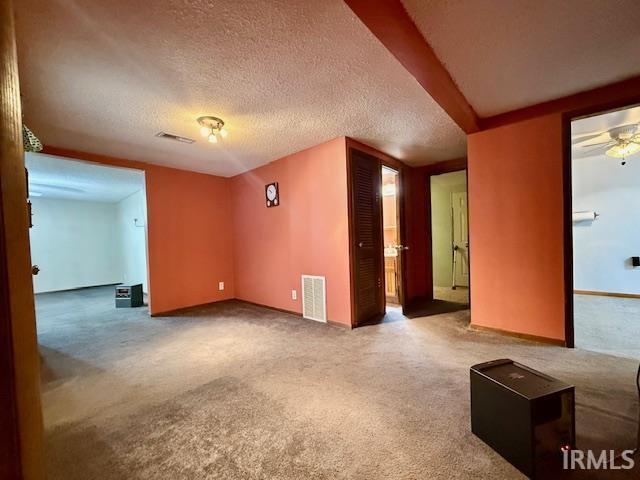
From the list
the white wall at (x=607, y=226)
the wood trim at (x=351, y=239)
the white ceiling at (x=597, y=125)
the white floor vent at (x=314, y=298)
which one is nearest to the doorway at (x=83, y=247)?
the white floor vent at (x=314, y=298)

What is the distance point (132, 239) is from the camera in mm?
6316

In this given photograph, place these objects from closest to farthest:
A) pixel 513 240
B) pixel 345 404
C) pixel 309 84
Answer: pixel 345 404 → pixel 309 84 → pixel 513 240

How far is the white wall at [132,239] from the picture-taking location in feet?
18.9

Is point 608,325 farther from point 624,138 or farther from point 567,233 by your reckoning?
point 624,138

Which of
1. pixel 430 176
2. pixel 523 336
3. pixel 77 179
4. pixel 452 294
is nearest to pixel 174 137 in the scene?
pixel 77 179

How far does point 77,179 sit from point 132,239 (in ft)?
6.63

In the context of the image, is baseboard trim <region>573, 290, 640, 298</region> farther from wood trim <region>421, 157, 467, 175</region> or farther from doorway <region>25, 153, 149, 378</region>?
doorway <region>25, 153, 149, 378</region>

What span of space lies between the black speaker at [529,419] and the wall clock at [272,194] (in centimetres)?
322

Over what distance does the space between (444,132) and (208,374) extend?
326cm

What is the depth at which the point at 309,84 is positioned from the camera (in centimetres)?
202

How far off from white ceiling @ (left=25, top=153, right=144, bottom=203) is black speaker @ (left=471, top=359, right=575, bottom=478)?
4.61m

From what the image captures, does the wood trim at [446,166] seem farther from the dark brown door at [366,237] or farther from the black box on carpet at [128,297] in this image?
the black box on carpet at [128,297]

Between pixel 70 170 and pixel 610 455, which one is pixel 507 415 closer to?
pixel 610 455

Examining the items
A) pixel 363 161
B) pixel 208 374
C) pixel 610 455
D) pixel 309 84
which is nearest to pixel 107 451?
pixel 208 374
